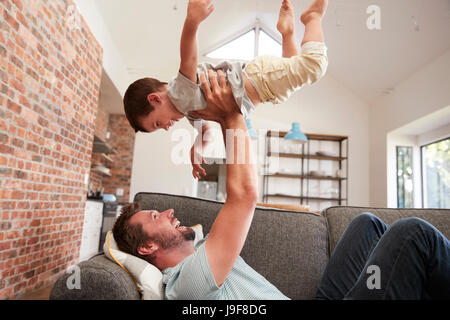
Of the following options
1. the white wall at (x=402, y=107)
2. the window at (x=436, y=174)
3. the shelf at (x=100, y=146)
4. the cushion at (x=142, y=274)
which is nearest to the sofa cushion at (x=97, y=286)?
the cushion at (x=142, y=274)

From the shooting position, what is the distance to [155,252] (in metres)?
1.27

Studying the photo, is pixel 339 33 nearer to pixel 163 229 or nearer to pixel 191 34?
pixel 191 34

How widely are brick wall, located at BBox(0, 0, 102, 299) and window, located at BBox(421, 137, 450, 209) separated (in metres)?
4.63

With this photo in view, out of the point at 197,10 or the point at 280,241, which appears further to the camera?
the point at 280,241

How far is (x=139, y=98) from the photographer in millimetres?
1243

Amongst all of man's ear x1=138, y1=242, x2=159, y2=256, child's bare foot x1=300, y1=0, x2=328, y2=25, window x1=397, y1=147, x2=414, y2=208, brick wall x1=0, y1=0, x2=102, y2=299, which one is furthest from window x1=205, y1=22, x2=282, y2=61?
window x1=397, y1=147, x2=414, y2=208

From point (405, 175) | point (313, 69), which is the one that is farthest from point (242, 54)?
point (405, 175)

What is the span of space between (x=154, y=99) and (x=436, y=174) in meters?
5.05

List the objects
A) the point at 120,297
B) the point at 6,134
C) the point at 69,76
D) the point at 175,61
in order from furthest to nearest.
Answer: the point at 69,76 < the point at 6,134 < the point at 175,61 < the point at 120,297

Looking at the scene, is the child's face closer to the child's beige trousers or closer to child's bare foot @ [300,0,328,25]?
the child's beige trousers

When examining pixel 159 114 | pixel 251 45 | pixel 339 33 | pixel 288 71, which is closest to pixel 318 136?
pixel 339 33

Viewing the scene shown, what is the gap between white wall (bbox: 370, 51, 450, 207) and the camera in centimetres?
429

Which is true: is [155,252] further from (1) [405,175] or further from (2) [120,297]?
(1) [405,175]
